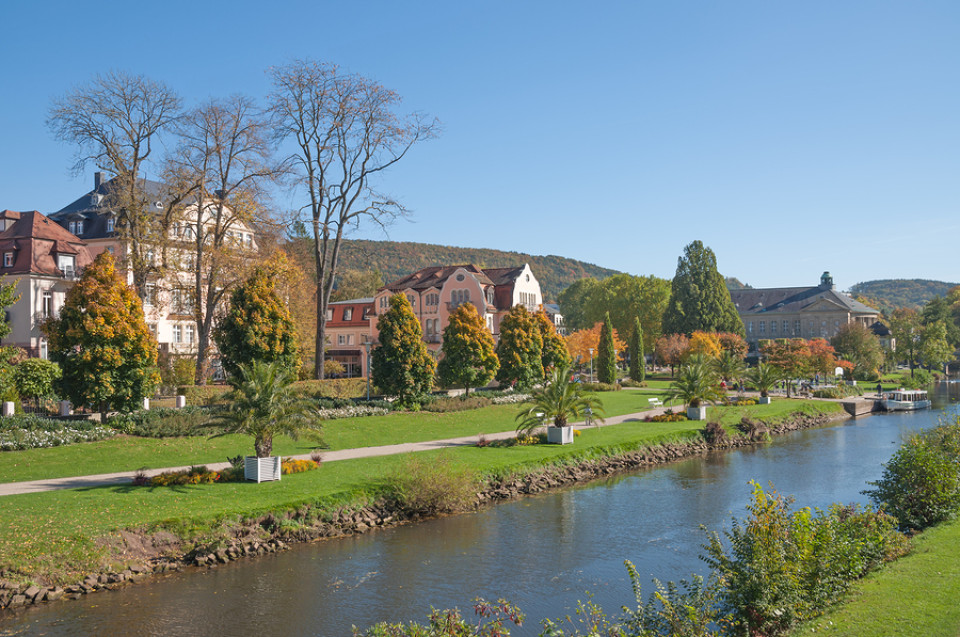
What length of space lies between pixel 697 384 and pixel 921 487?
75.3 ft

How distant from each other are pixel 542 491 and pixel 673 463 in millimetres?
8694

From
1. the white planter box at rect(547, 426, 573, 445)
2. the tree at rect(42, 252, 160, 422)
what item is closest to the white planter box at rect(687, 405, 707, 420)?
the white planter box at rect(547, 426, 573, 445)

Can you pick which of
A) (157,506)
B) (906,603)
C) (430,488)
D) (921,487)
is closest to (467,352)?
(430,488)

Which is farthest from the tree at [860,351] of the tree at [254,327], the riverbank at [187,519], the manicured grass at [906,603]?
the manicured grass at [906,603]

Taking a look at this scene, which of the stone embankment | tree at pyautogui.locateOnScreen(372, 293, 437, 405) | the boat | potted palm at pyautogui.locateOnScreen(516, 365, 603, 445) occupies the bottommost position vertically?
the stone embankment

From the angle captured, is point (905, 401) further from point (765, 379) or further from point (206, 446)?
point (206, 446)

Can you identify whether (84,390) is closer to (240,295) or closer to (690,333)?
(240,295)

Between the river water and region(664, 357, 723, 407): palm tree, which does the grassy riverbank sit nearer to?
the river water

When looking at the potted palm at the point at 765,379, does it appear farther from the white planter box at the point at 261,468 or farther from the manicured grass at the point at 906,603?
the manicured grass at the point at 906,603

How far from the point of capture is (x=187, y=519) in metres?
17.7

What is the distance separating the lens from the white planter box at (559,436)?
1206 inches

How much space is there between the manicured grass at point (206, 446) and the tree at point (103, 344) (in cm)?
261

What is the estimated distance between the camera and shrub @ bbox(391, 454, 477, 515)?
853 inches

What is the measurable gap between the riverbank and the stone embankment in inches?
1.0
